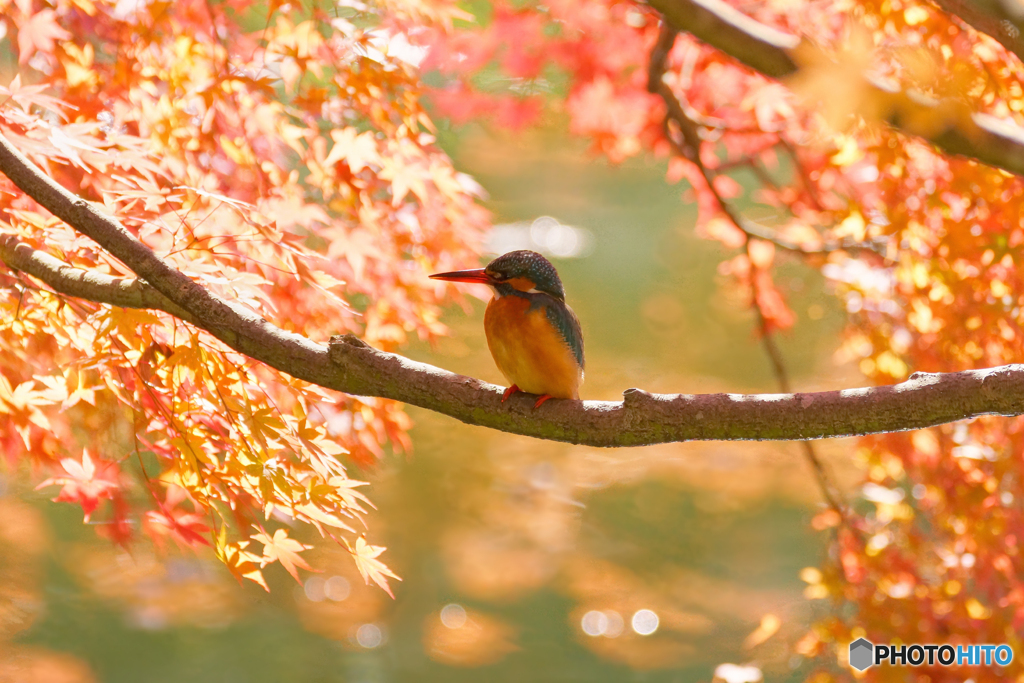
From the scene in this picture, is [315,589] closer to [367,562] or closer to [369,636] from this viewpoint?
[369,636]

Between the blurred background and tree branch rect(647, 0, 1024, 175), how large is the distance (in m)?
3.99

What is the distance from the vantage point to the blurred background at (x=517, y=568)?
5676 millimetres

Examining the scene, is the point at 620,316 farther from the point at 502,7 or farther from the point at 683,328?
the point at 502,7

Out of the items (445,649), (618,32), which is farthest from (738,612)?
(618,32)

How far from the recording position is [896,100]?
1.48m

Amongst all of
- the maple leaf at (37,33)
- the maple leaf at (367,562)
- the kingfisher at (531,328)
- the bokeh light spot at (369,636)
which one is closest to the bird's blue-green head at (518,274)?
the kingfisher at (531,328)

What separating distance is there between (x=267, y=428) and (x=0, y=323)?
633mm

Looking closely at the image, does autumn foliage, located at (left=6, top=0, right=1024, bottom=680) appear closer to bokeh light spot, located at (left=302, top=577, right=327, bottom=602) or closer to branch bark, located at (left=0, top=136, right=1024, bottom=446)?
branch bark, located at (left=0, top=136, right=1024, bottom=446)

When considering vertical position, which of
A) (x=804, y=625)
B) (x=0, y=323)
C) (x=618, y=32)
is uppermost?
(x=618, y=32)

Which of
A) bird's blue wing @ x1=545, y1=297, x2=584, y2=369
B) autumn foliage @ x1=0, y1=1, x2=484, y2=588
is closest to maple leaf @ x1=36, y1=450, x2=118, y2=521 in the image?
autumn foliage @ x1=0, y1=1, x2=484, y2=588

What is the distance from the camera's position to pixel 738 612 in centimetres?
619

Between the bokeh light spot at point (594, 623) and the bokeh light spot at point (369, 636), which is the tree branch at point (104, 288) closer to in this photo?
the bokeh light spot at point (369, 636)

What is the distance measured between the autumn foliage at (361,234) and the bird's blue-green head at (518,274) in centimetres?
32

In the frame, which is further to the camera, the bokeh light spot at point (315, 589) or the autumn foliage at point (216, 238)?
the bokeh light spot at point (315, 589)
